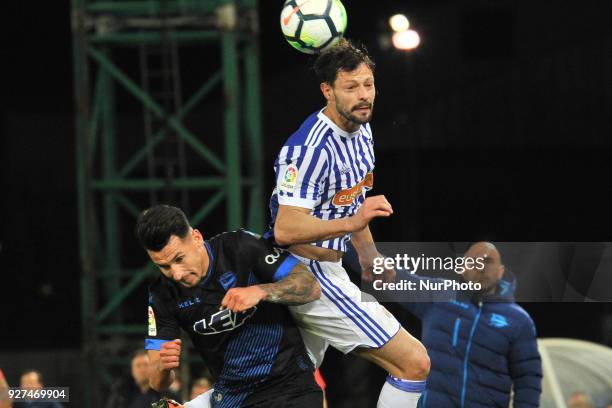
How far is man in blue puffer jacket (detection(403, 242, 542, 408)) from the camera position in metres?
7.23

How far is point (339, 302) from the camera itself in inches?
233

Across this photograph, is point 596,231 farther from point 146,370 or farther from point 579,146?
point 146,370

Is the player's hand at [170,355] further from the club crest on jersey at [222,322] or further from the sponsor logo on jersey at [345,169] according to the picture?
the sponsor logo on jersey at [345,169]

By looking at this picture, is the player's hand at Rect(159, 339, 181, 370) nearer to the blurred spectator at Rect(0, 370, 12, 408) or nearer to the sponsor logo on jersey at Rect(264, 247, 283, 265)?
the sponsor logo on jersey at Rect(264, 247, 283, 265)

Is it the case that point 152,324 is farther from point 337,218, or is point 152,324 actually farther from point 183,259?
point 337,218

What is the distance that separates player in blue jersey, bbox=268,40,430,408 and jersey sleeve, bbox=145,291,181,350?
62cm

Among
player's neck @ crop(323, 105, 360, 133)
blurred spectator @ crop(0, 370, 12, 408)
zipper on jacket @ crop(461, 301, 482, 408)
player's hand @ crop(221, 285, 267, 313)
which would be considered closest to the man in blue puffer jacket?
zipper on jacket @ crop(461, 301, 482, 408)

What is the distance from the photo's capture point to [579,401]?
7.86 m

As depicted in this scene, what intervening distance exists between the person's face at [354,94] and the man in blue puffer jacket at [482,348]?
155 cm

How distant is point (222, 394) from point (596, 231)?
368 cm

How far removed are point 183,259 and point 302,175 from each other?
0.79m

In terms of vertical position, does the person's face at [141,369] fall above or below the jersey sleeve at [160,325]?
below

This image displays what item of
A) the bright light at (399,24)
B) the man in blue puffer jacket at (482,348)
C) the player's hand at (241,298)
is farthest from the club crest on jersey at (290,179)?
the bright light at (399,24)

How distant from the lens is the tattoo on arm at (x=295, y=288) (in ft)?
18.0
